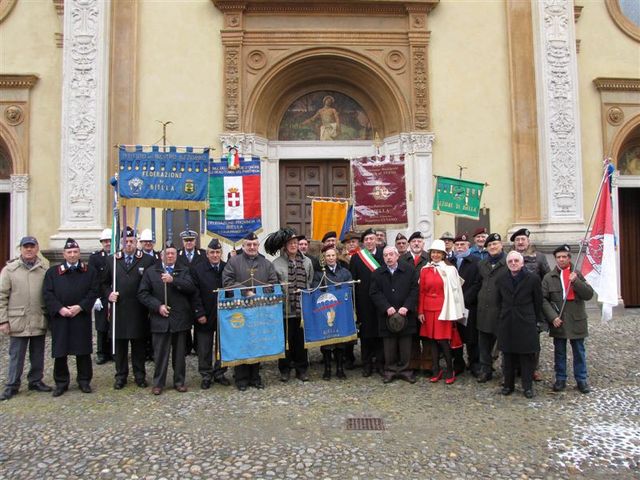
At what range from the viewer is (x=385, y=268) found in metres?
6.45

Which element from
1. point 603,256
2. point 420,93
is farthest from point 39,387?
point 420,93

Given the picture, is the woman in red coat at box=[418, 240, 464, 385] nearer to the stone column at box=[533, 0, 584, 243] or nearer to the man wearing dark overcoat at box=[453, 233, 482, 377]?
the man wearing dark overcoat at box=[453, 233, 482, 377]

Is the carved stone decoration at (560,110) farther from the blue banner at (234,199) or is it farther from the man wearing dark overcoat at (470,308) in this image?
the blue banner at (234,199)

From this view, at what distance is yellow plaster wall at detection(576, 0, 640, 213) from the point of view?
38.7 ft

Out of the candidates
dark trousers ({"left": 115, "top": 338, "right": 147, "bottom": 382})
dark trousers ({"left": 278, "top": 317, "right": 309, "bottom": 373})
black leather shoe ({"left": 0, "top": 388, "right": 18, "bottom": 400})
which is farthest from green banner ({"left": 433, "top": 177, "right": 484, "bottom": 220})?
black leather shoe ({"left": 0, "top": 388, "right": 18, "bottom": 400})

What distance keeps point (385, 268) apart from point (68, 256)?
3848 millimetres

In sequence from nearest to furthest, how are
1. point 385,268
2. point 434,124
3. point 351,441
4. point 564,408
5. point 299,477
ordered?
point 299,477 < point 351,441 < point 564,408 < point 385,268 < point 434,124

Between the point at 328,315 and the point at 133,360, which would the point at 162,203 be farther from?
the point at 328,315

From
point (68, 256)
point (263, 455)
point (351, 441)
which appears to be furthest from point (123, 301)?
point (351, 441)

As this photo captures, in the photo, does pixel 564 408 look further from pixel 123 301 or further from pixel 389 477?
pixel 123 301

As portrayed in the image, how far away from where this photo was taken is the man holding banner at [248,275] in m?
6.14

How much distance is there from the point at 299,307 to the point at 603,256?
3.68 m

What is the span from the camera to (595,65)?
11969mm

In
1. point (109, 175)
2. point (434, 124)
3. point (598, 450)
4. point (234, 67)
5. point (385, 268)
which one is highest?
point (234, 67)
